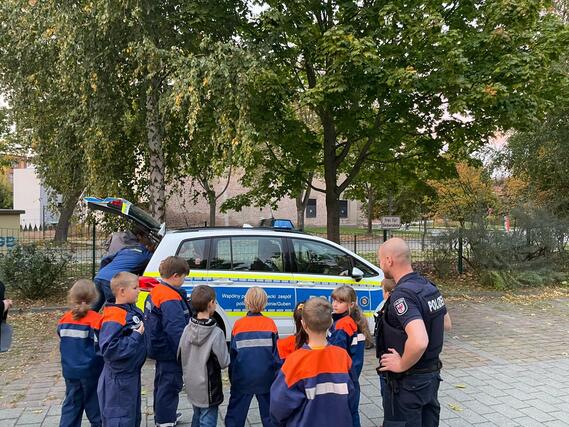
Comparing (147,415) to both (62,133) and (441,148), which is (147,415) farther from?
(441,148)

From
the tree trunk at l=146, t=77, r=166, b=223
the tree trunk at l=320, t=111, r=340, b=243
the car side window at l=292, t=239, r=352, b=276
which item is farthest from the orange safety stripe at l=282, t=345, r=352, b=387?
the tree trunk at l=320, t=111, r=340, b=243

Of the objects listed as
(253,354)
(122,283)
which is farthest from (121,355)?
(253,354)

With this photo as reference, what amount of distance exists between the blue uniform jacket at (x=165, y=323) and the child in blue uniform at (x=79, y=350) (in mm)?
409

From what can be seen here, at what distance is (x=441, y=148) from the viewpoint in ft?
35.8

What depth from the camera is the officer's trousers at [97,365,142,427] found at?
3367 millimetres

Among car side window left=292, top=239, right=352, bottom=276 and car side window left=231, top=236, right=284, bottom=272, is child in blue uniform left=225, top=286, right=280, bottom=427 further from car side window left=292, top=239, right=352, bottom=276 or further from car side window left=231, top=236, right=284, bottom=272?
car side window left=292, top=239, right=352, bottom=276

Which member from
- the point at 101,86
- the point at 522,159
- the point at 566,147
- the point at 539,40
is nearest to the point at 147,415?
the point at 101,86

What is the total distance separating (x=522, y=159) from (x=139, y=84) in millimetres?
13332

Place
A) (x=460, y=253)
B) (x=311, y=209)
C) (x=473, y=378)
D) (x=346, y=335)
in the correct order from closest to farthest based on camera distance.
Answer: (x=346, y=335) < (x=473, y=378) < (x=460, y=253) < (x=311, y=209)

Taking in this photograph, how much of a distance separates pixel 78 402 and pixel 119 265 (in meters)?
2.09

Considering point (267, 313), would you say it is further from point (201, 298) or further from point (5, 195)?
point (5, 195)

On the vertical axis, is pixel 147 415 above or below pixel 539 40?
below

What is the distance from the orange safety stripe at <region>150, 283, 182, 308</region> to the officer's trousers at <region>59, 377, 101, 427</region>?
0.74m

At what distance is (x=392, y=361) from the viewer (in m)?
2.82
